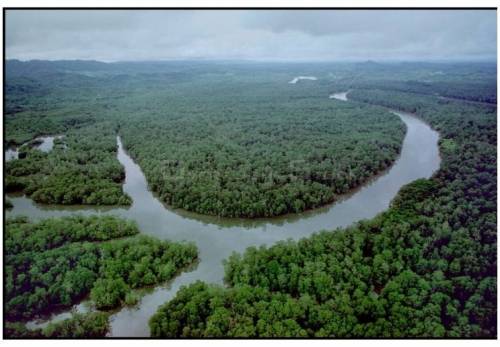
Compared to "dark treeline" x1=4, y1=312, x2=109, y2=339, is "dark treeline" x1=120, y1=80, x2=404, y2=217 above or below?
above

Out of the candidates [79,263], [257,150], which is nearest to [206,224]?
[79,263]

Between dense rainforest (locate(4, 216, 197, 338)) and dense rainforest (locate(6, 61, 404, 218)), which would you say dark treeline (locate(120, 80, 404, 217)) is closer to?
dense rainforest (locate(6, 61, 404, 218))

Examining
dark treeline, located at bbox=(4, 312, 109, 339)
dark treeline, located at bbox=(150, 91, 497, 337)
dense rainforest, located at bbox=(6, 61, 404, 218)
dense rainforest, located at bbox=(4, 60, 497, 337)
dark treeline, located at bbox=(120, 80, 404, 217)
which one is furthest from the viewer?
dense rainforest, located at bbox=(6, 61, 404, 218)

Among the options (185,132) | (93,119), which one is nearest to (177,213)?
(185,132)

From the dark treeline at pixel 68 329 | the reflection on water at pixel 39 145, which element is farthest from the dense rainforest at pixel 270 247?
the reflection on water at pixel 39 145

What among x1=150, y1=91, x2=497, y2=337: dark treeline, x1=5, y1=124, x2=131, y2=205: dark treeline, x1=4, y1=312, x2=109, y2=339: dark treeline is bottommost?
x1=4, y1=312, x2=109, y2=339: dark treeline

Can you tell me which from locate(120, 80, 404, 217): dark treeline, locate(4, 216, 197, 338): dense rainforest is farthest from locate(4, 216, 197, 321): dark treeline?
locate(120, 80, 404, 217): dark treeline

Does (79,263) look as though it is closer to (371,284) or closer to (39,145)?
(371,284)
